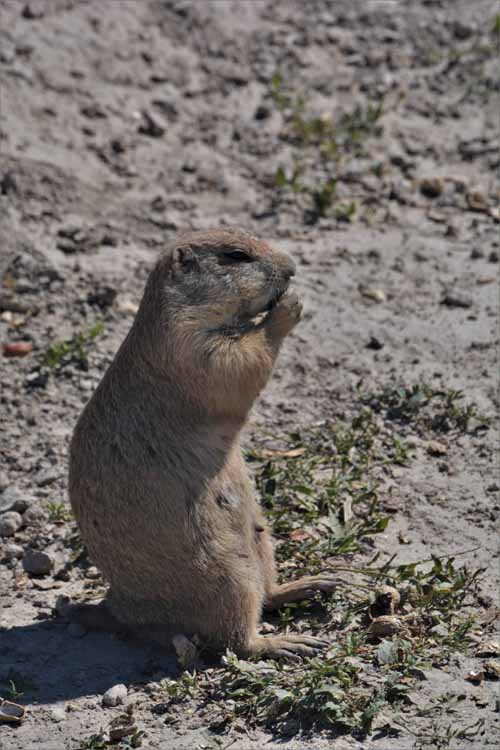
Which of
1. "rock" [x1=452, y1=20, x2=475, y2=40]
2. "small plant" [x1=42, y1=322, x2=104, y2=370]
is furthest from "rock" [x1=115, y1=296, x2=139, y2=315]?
"rock" [x1=452, y1=20, x2=475, y2=40]

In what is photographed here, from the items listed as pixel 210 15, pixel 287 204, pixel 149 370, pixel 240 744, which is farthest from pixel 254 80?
pixel 240 744

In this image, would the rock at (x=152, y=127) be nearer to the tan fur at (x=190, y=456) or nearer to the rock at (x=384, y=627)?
the tan fur at (x=190, y=456)

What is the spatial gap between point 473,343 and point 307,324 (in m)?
0.97

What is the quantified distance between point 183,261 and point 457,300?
2.58m

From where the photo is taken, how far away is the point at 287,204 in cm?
786

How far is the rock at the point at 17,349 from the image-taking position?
6.62 meters

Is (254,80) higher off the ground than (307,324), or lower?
higher

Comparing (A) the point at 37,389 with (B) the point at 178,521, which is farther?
(A) the point at 37,389

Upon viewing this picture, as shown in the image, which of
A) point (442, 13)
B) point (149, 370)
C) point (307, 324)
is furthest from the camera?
point (442, 13)

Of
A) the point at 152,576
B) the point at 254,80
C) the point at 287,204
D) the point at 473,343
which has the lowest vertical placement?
the point at 152,576

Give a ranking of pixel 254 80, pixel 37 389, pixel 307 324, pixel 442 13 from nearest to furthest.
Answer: pixel 37 389
pixel 307 324
pixel 254 80
pixel 442 13

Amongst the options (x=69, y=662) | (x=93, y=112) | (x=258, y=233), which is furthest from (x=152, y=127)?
(x=69, y=662)

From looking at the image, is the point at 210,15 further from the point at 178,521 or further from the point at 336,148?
the point at 178,521

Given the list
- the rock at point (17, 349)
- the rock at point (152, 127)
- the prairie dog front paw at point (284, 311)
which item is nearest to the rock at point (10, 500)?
the rock at point (17, 349)
